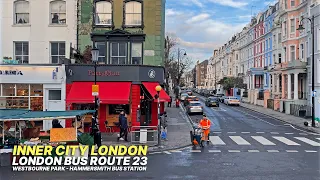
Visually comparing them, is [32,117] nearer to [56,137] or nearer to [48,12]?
[56,137]

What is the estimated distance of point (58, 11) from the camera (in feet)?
87.6

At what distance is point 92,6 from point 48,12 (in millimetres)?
3221

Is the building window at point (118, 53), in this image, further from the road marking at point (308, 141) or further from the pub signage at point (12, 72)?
the road marking at point (308, 141)

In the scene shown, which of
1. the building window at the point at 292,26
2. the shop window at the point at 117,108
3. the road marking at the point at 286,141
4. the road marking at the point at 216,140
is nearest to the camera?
the road marking at the point at 286,141

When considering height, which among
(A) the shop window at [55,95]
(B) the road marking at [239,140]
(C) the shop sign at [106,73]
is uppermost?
(C) the shop sign at [106,73]

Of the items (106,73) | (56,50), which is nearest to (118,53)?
(106,73)

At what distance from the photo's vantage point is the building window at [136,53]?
86.7 feet

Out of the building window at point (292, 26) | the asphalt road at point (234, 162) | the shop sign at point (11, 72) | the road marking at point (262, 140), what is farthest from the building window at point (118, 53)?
A: the building window at point (292, 26)

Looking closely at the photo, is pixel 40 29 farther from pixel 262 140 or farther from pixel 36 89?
pixel 262 140

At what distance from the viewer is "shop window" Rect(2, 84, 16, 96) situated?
25625 millimetres

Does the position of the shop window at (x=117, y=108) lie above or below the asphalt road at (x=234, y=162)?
above

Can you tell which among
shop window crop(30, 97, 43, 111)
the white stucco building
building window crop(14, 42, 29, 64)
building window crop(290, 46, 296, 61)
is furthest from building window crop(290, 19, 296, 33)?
shop window crop(30, 97, 43, 111)

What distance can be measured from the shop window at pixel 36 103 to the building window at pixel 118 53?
577cm

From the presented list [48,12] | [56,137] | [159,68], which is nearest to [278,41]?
[159,68]
